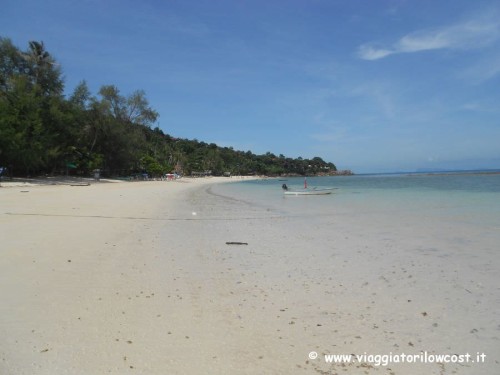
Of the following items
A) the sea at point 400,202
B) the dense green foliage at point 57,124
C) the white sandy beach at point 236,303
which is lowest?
the sea at point 400,202

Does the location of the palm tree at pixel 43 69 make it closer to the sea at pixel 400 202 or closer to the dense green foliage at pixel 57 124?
the dense green foliage at pixel 57 124

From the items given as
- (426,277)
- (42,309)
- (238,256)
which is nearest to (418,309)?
(426,277)

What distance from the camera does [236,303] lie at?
4594 mm

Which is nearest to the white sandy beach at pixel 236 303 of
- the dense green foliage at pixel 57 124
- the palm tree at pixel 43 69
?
the dense green foliage at pixel 57 124

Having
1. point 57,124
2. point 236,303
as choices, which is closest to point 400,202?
point 236,303

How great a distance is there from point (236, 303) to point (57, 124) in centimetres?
4173

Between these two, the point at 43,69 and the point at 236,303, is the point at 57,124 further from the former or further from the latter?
the point at 236,303

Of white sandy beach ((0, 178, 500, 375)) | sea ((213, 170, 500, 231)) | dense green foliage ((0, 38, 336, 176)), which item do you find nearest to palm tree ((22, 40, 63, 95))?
dense green foliage ((0, 38, 336, 176))

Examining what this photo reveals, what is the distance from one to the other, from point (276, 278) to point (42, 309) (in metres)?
3.20

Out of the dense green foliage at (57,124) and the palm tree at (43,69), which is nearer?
the dense green foliage at (57,124)

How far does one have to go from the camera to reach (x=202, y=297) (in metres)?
4.78

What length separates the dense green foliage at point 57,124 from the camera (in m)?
33.8

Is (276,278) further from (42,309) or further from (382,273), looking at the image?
(42,309)

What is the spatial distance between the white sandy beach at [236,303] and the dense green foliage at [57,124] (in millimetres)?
29717
